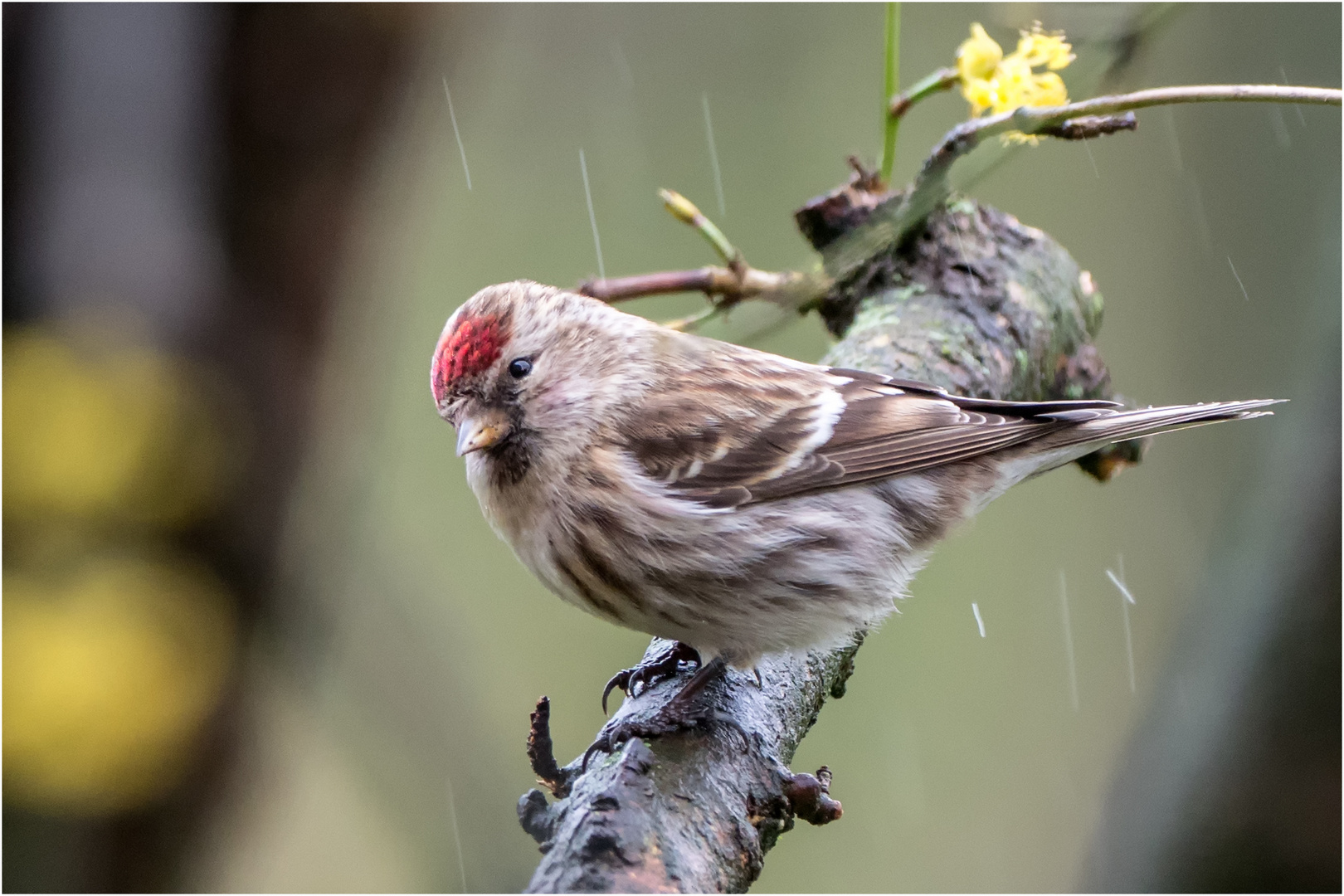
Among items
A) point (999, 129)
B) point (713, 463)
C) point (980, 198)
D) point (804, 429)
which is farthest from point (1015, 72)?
point (980, 198)

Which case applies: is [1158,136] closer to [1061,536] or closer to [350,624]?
[1061,536]

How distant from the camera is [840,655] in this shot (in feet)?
7.16

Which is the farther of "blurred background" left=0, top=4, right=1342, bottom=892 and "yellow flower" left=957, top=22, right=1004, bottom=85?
"yellow flower" left=957, top=22, right=1004, bottom=85

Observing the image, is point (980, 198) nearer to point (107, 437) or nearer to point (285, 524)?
point (285, 524)

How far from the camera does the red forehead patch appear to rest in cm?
209

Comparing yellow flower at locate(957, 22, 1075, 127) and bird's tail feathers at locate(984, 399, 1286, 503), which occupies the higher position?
yellow flower at locate(957, 22, 1075, 127)

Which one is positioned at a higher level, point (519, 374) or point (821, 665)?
point (519, 374)

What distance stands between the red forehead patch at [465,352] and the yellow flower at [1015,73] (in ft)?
3.60

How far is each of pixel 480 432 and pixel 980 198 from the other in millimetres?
3779

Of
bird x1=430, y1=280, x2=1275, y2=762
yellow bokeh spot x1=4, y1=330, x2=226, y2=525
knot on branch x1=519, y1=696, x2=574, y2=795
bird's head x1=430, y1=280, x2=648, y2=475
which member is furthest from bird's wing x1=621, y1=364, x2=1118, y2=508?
yellow bokeh spot x1=4, y1=330, x2=226, y2=525

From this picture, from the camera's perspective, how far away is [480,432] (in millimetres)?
2062

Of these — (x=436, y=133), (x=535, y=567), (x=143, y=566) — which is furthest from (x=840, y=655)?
(x=436, y=133)

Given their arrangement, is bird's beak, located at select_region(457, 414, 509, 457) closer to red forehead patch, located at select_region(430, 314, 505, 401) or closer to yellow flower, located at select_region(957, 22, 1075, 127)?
red forehead patch, located at select_region(430, 314, 505, 401)

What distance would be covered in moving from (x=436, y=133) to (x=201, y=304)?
1.07 metres
